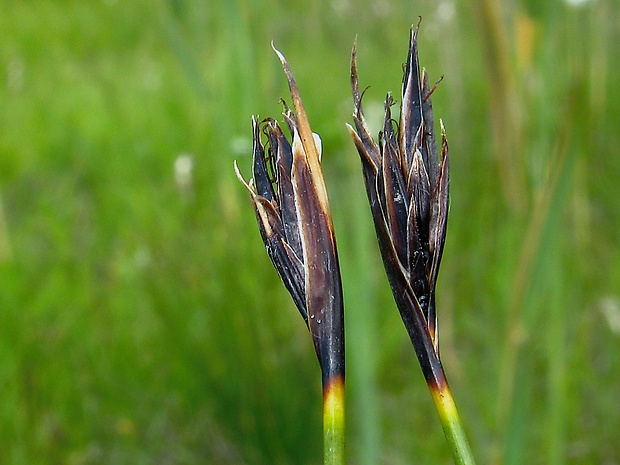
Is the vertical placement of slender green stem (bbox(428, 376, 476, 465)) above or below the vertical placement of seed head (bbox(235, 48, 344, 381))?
below

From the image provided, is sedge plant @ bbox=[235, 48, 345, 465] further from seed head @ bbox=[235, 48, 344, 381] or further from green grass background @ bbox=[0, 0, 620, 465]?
green grass background @ bbox=[0, 0, 620, 465]

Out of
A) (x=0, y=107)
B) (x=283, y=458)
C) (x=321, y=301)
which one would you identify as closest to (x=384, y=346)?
(x=283, y=458)

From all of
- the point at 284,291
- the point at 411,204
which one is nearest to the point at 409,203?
the point at 411,204

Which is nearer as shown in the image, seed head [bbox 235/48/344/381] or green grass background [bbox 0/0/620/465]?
seed head [bbox 235/48/344/381]

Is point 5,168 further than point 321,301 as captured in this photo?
Yes

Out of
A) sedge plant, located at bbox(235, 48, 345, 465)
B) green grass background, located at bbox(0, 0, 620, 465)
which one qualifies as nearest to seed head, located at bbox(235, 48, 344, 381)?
sedge plant, located at bbox(235, 48, 345, 465)

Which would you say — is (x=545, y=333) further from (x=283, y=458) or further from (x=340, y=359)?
(x=340, y=359)
